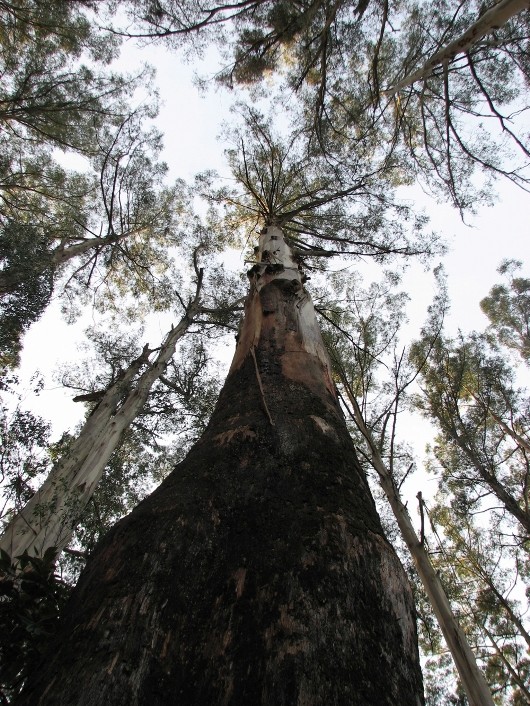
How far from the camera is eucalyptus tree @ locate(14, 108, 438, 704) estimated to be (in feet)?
2.35

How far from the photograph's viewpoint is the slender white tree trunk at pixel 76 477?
3520 mm

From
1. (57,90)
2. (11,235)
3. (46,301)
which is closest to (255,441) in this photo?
(46,301)

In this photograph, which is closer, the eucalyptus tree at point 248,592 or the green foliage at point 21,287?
the eucalyptus tree at point 248,592

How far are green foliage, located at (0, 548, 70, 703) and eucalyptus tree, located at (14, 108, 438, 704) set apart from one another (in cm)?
42

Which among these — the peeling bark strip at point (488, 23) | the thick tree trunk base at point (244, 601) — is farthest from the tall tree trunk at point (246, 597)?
the peeling bark strip at point (488, 23)

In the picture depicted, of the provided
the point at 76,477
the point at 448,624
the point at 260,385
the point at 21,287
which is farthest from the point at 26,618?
the point at 21,287

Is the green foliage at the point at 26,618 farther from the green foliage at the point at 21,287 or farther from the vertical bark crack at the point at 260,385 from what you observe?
the green foliage at the point at 21,287

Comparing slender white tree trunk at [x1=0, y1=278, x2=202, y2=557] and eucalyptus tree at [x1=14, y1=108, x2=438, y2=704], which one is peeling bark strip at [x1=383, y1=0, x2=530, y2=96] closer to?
eucalyptus tree at [x1=14, y1=108, x2=438, y2=704]

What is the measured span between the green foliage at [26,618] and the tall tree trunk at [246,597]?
419mm

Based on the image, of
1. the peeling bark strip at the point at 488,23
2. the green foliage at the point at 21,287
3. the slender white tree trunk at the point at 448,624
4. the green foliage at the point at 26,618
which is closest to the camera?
the green foliage at the point at 26,618

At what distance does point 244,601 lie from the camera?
883mm

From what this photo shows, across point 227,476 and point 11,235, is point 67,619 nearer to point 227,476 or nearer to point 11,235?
point 227,476

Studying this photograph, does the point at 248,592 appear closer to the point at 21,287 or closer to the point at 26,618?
the point at 26,618

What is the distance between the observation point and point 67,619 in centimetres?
88
